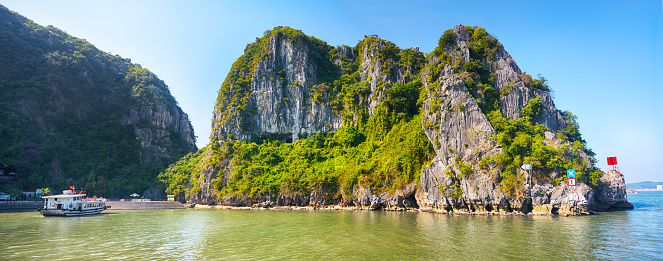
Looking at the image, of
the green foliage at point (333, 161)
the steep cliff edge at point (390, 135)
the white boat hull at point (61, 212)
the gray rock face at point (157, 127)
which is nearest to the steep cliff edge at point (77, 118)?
the gray rock face at point (157, 127)

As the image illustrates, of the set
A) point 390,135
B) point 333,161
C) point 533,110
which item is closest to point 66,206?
point 333,161

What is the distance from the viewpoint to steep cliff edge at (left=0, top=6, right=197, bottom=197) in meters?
70.4

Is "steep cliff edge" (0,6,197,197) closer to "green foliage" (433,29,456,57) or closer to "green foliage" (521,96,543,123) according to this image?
"green foliage" (433,29,456,57)

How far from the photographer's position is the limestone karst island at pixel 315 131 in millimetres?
44438

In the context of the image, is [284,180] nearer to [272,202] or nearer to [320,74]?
[272,202]

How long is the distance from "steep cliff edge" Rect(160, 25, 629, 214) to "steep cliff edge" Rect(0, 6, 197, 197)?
14922mm

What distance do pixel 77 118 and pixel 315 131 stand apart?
214 ft

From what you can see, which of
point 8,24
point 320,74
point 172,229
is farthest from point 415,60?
point 8,24

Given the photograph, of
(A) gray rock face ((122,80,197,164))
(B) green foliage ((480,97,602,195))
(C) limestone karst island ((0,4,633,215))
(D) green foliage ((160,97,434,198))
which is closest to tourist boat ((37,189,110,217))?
(C) limestone karst island ((0,4,633,215))

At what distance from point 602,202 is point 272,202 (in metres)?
52.0

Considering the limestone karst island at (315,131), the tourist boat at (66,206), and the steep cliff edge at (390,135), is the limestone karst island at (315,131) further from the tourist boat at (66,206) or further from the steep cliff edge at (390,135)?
the tourist boat at (66,206)

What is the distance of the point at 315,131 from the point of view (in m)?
76.0

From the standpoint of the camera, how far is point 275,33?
86.2 meters

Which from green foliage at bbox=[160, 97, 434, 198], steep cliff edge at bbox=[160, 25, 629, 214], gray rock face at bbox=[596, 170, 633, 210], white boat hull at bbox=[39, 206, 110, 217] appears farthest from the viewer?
green foliage at bbox=[160, 97, 434, 198]
